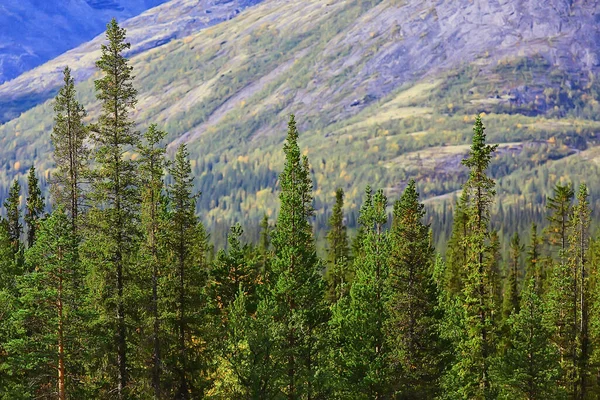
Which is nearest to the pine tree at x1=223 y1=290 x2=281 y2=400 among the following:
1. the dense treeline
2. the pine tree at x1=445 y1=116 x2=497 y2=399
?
the dense treeline

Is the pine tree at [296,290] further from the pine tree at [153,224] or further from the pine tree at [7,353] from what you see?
the pine tree at [7,353]

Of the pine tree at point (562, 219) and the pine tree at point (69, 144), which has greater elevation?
the pine tree at point (69, 144)

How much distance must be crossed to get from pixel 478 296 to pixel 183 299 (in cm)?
1837

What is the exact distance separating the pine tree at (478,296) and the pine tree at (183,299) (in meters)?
16.6

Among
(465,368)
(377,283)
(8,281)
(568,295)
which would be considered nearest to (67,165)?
(8,281)

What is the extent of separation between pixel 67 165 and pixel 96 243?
1667 centimetres

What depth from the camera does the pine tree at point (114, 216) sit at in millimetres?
46188

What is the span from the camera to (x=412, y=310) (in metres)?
54.9

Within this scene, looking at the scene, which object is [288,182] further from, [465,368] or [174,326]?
[465,368]

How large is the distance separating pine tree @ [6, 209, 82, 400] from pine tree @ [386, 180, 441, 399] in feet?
68.3

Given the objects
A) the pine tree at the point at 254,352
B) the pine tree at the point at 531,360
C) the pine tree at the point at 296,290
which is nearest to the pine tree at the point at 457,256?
the pine tree at the point at 531,360

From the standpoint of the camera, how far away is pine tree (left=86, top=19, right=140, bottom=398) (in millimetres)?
46188

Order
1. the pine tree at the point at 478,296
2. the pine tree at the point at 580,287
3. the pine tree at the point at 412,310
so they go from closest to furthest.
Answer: the pine tree at the point at 478,296 → the pine tree at the point at 412,310 → the pine tree at the point at 580,287

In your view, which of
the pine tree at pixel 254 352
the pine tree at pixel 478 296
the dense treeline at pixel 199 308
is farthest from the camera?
the pine tree at pixel 478 296
